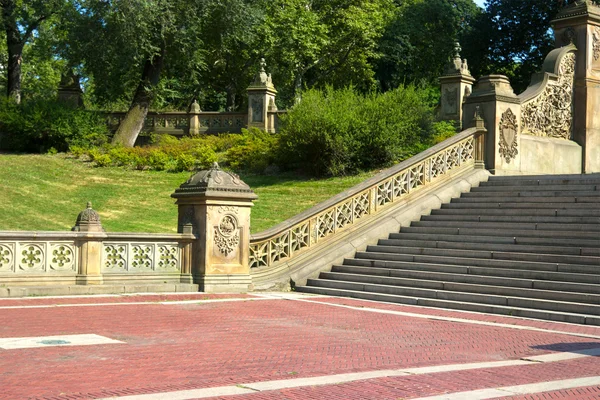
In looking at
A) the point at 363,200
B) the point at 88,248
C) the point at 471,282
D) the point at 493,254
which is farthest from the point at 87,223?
the point at 493,254

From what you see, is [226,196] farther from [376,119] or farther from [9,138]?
[9,138]

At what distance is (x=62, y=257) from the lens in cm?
1431

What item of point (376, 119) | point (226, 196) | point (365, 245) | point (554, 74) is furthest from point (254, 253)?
point (376, 119)

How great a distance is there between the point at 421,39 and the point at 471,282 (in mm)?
52159

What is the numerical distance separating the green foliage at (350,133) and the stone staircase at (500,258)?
28.7 feet

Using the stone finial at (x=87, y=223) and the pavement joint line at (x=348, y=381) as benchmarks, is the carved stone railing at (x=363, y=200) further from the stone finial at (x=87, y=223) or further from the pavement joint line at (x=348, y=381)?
the pavement joint line at (x=348, y=381)

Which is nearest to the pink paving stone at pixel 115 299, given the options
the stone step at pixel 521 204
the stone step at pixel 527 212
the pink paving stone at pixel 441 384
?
the stone step at pixel 527 212

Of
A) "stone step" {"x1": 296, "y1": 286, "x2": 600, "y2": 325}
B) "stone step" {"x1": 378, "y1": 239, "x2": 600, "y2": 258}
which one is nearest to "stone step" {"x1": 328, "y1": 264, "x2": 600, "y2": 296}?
"stone step" {"x1": 296, "y1": 286, "x2": 600, "y2": 325}

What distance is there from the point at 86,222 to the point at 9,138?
23877 millimetres

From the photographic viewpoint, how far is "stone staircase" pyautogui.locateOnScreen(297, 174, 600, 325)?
13680 mm

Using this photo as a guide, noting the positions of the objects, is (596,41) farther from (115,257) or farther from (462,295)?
(115,257)

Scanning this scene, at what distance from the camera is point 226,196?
51.1ft

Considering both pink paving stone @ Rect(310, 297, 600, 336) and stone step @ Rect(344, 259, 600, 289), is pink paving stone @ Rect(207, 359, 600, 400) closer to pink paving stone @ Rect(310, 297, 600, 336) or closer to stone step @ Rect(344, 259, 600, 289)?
pink paving stone @ Rect(310, 297, 600, 336)

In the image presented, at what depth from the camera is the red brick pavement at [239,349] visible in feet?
23.9
